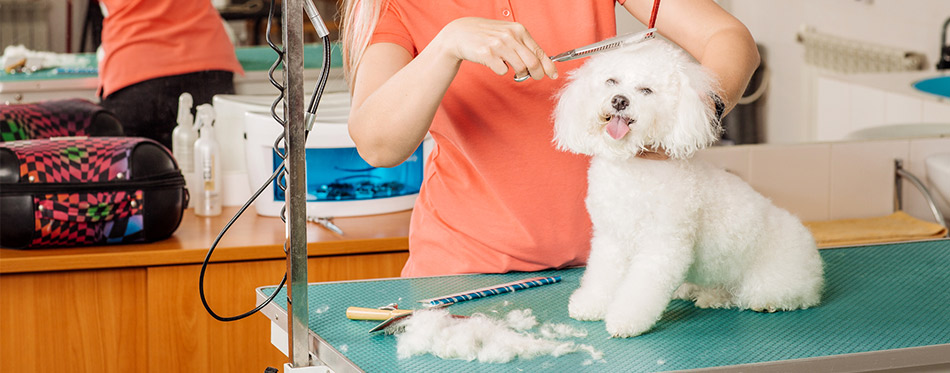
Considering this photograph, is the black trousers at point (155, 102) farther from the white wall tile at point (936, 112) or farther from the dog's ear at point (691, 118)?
the white wall tile at point (936, 112)

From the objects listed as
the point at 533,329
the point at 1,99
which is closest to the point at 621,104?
the point at 533,329

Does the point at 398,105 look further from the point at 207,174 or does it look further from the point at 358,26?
the point at 207,174

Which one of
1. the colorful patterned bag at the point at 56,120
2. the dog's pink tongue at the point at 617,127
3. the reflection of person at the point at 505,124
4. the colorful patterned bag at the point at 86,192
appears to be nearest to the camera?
the dog's pink tongue at the point at 617,127

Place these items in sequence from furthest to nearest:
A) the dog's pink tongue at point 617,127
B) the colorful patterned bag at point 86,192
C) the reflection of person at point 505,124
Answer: the colorful patterned bag at point 86,192 → the reflection of person at point 505,124 → the dog's pink tongue at point 617,127

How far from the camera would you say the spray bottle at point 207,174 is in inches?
93.5

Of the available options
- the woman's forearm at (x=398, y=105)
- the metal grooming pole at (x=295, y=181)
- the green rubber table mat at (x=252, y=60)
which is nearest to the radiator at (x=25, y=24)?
the green rubber table mat at (x=252, y=60)

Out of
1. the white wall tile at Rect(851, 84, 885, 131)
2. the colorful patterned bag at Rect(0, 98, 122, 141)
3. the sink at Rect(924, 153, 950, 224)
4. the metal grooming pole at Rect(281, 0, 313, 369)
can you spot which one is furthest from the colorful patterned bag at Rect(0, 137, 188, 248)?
the sink at Rect(924, 153, 950, 224)

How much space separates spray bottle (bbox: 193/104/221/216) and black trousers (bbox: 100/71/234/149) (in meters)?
0.16

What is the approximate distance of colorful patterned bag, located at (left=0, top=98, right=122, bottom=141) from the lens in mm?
2330

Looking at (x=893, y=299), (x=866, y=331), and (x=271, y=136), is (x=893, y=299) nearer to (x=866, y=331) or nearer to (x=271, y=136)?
(x=866, y=331)

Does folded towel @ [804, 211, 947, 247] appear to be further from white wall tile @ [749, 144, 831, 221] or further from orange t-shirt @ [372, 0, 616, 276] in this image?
orange t-shirt @ [372, 0, 616, 276]

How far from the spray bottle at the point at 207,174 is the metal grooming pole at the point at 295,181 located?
143cm

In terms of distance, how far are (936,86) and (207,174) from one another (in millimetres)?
1944

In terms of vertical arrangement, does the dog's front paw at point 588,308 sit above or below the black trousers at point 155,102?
below
